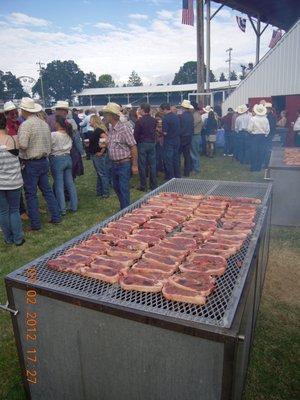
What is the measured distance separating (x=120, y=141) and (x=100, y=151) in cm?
219

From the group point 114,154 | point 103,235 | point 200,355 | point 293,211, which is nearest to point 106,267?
point 103,235

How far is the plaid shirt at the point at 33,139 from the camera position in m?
5.92

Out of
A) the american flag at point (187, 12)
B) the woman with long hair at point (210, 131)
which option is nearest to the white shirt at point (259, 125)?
the woman with long hair at point (210, 131)

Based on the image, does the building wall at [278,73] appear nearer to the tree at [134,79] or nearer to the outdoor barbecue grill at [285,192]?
the outdoor barbecue grill at [285,192]

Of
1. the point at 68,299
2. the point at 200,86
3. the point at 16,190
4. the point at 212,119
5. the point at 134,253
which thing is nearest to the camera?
the point at 68,299

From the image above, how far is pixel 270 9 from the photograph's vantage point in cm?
2545

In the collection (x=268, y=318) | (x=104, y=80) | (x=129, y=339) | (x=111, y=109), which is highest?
(x=104, y=80)

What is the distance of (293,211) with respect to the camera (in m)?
6.71

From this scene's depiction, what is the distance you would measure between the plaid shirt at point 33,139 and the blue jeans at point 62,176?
78 centimetres

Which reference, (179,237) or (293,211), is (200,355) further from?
(293,211)

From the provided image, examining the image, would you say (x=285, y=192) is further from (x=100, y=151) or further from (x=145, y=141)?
(x=100, y=151)

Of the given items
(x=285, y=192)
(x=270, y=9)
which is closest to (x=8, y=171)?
(x=285, y=192)

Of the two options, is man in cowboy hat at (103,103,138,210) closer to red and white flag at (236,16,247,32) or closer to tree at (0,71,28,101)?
red and white flag at (236,16,247,32)

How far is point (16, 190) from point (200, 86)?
45.8 ft
